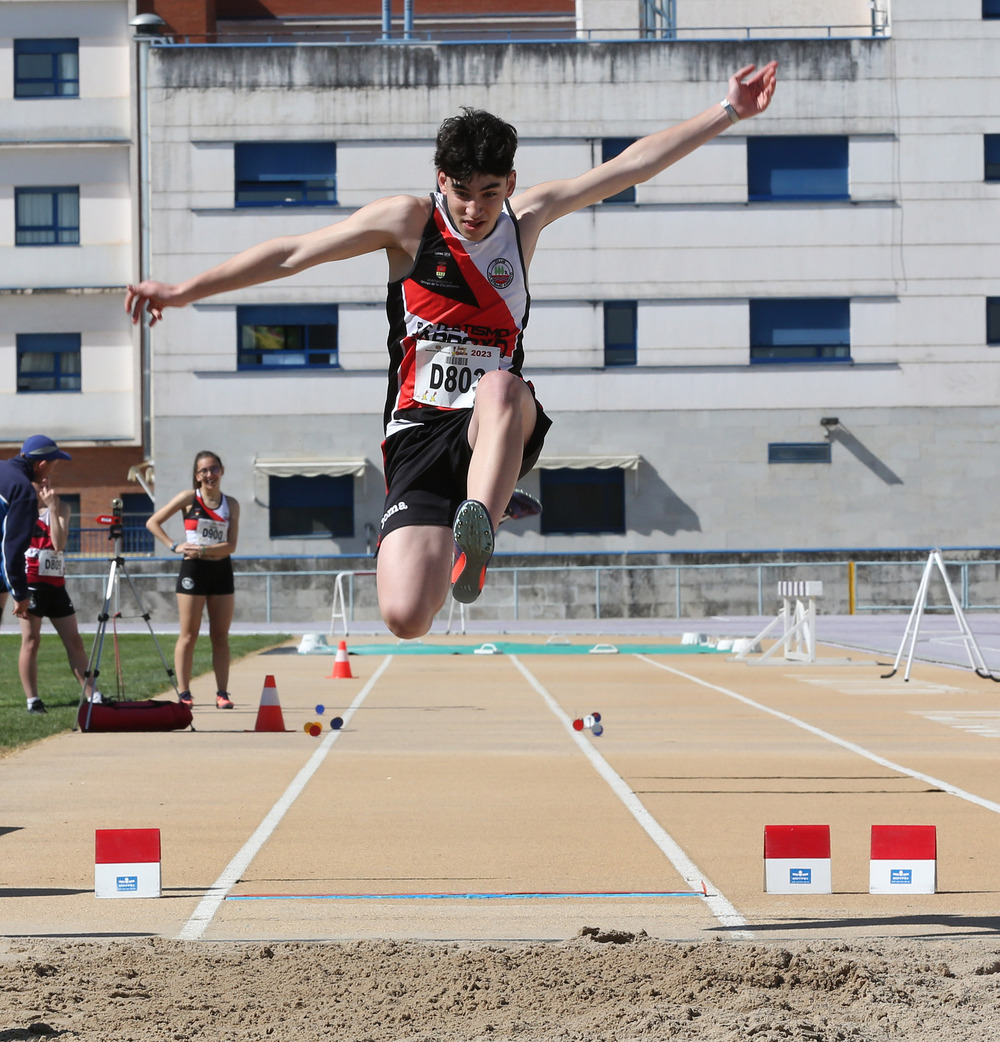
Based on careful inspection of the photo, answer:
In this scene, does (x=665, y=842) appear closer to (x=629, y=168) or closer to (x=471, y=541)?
(x=471, y=541)

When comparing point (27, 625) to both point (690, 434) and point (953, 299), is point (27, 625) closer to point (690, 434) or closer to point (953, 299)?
point (690, 434)

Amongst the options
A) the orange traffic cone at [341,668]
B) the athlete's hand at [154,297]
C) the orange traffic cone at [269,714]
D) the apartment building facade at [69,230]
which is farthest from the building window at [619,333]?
the athlete's hand at [154,297]

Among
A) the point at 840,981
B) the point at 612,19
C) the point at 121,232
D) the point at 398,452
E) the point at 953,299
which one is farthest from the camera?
the point at 121,232

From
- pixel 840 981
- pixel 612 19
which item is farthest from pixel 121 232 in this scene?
pixel 840 981

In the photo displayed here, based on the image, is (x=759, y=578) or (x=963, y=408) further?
(x=963, y=408)

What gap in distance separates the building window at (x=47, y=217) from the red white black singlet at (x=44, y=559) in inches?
1205

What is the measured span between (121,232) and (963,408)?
22319 millimetres

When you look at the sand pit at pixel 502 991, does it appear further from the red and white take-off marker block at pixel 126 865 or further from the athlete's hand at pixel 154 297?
the athlete's hand at pixel 154 297

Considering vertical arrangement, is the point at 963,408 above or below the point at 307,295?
below

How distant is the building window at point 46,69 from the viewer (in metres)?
40.3

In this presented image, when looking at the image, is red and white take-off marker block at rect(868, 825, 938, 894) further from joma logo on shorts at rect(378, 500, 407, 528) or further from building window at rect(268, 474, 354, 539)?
building window at rect(268, 474, 354, 539)

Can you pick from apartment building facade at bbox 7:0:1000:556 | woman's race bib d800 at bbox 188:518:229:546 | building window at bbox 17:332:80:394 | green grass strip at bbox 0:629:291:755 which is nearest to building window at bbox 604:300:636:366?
apartment building facade at bbox 7:0:1000:556

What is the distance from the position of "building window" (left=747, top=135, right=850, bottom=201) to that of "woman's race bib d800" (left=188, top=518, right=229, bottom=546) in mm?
25214

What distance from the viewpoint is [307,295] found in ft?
113
